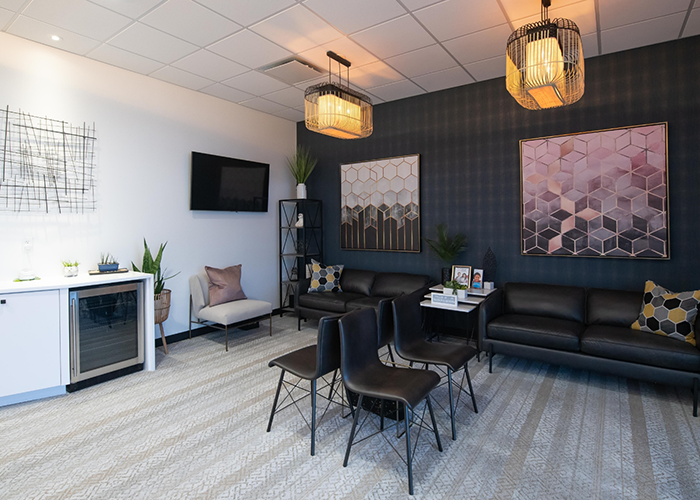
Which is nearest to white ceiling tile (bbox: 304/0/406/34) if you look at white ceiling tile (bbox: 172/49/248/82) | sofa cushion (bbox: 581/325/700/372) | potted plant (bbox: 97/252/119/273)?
white ceiling tile (bbox: 172/49/248/82)

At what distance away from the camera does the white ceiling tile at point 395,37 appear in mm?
3445

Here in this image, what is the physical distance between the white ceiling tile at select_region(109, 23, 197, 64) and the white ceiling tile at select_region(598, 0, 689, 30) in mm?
3716

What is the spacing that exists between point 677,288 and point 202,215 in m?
5.49

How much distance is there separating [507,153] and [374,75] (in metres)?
1.86

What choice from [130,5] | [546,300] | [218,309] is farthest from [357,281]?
[130,5]

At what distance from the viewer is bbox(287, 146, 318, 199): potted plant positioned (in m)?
6.11

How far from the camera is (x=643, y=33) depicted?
363 centimetres

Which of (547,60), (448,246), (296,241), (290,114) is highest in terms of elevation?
(290,114)

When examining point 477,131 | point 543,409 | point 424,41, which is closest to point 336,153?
point 477,131

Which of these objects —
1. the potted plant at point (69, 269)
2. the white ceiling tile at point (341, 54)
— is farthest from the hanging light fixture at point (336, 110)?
the potted plant at point (69, 269)

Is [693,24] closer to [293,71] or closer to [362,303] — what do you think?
[293,71]

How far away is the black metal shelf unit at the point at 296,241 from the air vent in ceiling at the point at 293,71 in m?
2.12

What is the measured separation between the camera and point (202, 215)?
5.25 meters

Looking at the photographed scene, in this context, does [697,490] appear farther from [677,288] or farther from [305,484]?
[677,288]
